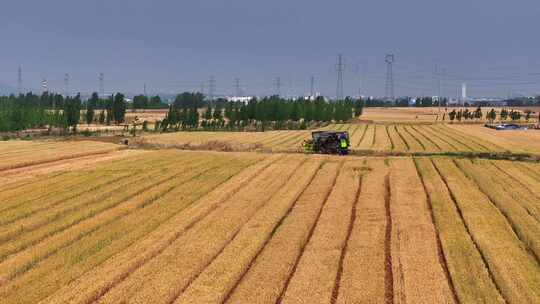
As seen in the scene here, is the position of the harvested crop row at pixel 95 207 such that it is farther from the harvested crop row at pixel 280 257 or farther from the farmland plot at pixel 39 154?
the farmland plot at pixel 39 154

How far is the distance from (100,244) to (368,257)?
9731mm

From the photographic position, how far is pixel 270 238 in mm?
20562

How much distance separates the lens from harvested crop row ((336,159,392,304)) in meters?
15.0

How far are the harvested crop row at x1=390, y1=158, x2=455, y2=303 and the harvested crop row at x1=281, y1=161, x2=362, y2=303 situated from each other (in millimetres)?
1915

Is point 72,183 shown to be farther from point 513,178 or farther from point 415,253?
point 513,178

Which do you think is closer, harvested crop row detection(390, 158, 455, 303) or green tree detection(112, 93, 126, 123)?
harvested crop row detection(390, 158, 455, 303)

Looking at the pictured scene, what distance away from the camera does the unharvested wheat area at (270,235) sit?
1534 centimetres

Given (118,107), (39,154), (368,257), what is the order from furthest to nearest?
(118,107)
(39,154)
(368,257)

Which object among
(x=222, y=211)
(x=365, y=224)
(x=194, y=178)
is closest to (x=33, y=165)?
(x=194, y=178)

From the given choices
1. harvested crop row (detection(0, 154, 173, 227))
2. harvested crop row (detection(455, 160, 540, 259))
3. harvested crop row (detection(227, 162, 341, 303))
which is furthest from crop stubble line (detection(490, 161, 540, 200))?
harvested crop row (detection(0, 154, 173, 227))

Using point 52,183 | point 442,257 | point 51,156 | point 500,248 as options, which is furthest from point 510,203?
point 51,156

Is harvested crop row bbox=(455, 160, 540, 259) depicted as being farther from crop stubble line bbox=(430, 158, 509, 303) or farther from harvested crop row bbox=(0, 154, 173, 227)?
harvested crop row bbox=(0, 154, 173, 227)

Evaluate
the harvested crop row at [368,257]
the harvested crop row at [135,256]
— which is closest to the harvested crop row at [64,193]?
the harvested crop row at [135,256]

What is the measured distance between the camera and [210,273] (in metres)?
16.6
